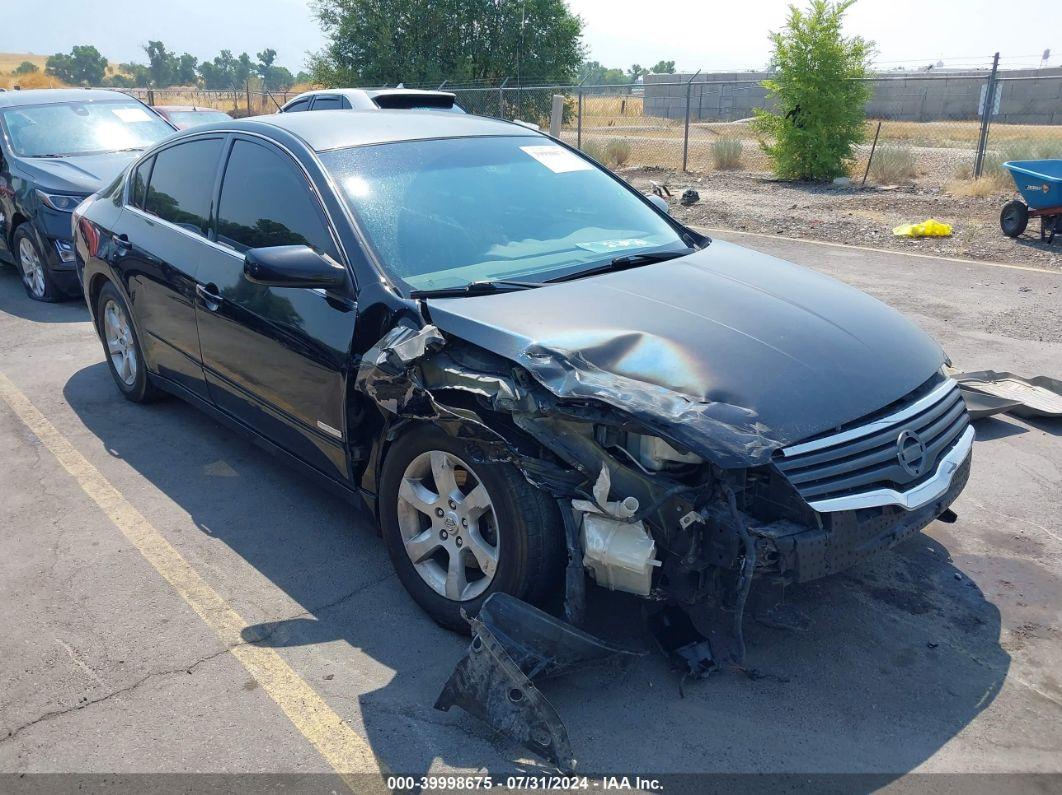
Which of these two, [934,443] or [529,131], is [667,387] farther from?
[529,131]

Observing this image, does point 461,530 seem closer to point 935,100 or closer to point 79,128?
point 79,128

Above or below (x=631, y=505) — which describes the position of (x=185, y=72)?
above

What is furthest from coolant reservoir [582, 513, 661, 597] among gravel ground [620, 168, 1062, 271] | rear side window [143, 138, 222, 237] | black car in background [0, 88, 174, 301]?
gravel ground [620, 168, 1062, 271]

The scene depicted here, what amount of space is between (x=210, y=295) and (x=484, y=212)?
147 centimetres

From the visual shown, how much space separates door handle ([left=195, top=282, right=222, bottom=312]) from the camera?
4434 mm

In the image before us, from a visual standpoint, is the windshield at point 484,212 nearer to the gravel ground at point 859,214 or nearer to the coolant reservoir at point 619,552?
the coolant reservoir at point 619,552

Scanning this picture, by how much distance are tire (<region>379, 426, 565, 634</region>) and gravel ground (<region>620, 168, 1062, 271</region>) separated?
8701 millimetres

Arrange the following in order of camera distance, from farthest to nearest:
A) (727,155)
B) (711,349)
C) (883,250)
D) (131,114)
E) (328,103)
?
(727,155) < (328,103) < (883,250) < (131,114) < (711,349)

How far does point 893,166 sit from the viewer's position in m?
17.1

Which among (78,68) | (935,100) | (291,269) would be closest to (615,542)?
(291,269)

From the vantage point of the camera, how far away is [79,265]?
630cm

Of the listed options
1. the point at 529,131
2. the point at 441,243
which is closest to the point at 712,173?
the point at 529,131

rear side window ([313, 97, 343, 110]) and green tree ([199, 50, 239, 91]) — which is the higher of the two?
green tree ([199, 50, 239, 91])

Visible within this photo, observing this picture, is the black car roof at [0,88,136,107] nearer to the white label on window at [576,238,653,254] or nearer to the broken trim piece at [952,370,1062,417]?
the white label on window at [576,238,653,254]
